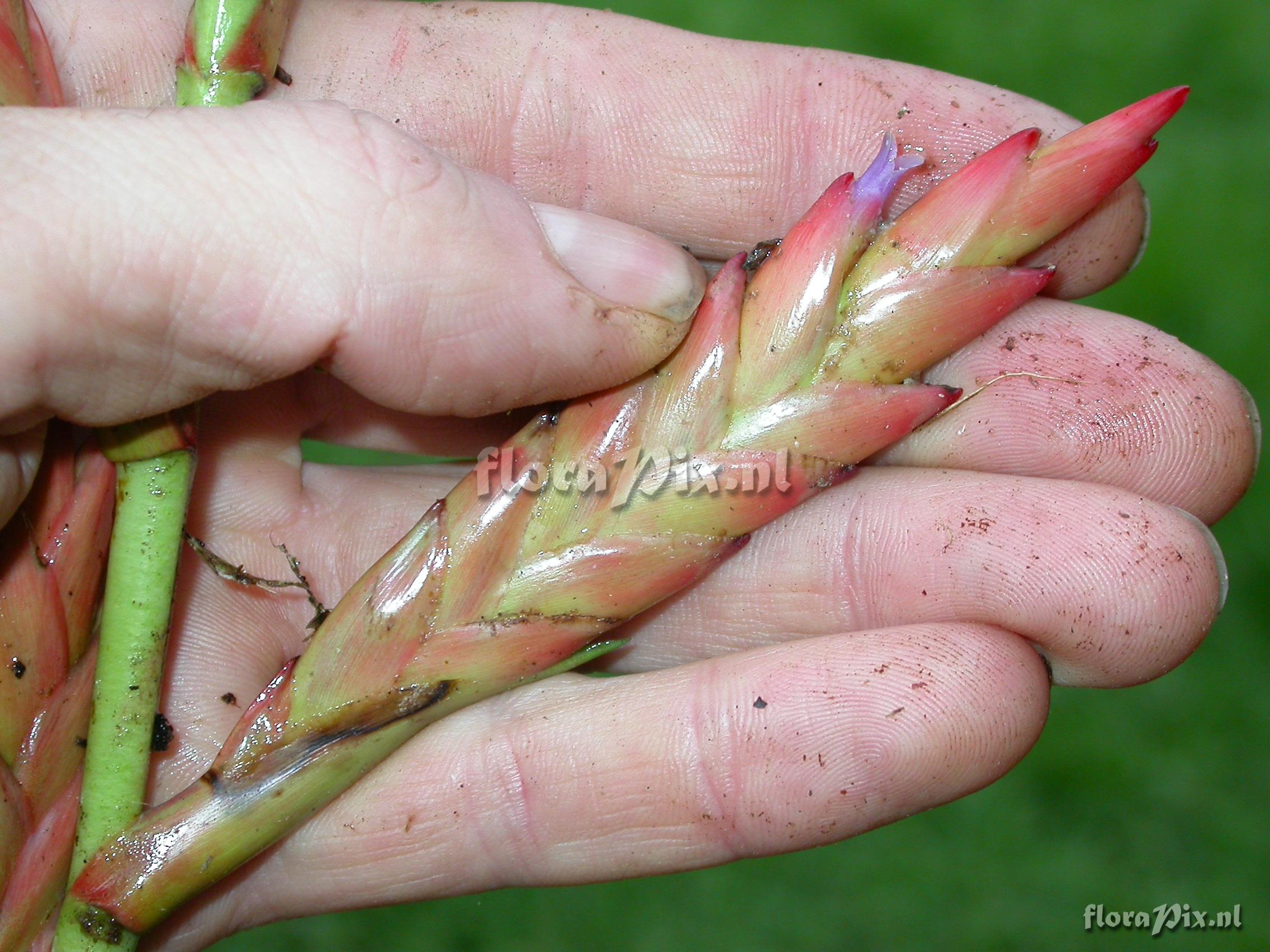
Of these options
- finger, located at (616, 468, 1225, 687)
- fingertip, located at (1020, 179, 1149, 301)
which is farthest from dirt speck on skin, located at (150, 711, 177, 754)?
fingertip, located at (1020, 179, 1149, 301)

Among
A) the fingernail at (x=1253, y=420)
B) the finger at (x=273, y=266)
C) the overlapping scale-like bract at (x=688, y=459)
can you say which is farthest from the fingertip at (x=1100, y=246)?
the finger at (x=273, y=266)

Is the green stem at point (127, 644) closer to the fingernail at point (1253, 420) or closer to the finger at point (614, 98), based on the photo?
the finger at point (614, 98)

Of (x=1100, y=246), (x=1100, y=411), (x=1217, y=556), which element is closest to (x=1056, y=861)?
(x=1217, y=556)

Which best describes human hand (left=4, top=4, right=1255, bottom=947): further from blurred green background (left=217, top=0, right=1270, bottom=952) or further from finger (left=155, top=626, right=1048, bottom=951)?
blurred green background (left=217, top=0, right=1270, bottom=952)

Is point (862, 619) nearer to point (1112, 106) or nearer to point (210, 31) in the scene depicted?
point (210, 31)

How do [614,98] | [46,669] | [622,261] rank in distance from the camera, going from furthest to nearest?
[614,98] → [46,669] → [622,261]

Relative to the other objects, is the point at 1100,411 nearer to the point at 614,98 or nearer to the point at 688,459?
the point at 688,459

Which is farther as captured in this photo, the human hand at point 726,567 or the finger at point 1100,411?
the finger at point 1100,411
